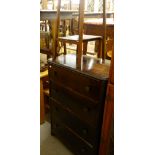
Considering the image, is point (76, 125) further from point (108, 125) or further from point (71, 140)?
point (108, 125)

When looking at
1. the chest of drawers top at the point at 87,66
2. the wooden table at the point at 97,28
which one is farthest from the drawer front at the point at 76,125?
the wooden table at the point at 97,28

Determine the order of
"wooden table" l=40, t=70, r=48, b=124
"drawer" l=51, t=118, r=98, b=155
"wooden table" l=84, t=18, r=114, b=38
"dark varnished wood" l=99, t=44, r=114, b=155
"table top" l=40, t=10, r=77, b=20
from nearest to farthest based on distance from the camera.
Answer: "dark varnished wood" l=99, t=44, r=114, b=155 < "drawer" l=51, t=118, r=98, b=155 < "table top" l=40, t=10, r=77, b=20 < "wooden table" l=40, t=70, r=48, b=124 < "wooden table" l=84, t=18, r=114, b=38

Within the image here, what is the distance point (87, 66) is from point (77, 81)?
0.51 feet

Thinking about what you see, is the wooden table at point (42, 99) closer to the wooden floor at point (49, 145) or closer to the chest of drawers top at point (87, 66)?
the wooden floor at point (49, 145)

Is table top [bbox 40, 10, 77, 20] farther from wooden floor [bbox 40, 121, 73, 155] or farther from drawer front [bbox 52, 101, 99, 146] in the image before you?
wooden floor [bbox 40, 121, 73, 155]

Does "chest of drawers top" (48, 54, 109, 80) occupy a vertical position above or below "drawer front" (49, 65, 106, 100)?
above

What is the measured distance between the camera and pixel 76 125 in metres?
1.70

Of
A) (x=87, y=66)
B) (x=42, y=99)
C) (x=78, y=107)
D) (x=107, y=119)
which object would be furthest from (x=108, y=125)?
(x=42, y=99)

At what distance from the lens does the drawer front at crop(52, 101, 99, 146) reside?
60.5 inches

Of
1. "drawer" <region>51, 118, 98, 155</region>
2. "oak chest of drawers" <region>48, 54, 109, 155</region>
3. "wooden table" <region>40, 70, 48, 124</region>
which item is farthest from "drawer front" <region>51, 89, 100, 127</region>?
"wooden table" <region>40, 70, 48, 124</region>

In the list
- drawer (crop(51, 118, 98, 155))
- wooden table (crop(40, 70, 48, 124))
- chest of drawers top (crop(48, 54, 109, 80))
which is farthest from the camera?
wooden table (crop(40, 70, 48, 124))

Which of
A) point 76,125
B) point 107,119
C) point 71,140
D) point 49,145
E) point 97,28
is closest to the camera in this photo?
point 107,119
